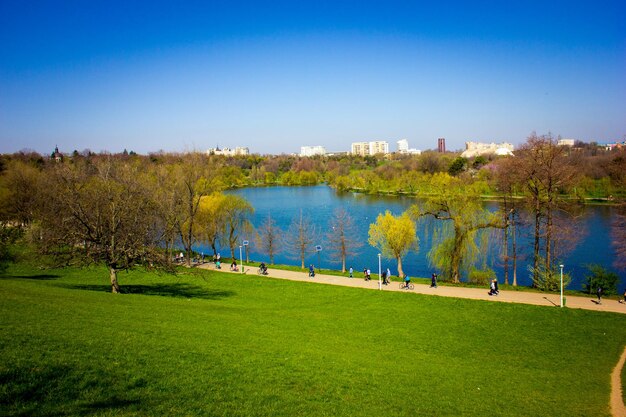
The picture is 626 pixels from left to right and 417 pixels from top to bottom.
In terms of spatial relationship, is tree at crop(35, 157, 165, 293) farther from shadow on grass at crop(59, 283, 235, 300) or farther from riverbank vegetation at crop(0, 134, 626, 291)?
shadow on grass at crop(59, 283, 235, 300)

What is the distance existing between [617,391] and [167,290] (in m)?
20.6

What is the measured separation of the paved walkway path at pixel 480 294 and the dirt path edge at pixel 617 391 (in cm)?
720

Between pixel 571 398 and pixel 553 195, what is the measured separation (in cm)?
2052

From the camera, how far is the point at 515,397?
37.3 ft

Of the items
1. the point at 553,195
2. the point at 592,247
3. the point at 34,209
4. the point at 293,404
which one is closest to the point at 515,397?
the point at 293,404

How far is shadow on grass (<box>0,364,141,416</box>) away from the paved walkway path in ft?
61.2

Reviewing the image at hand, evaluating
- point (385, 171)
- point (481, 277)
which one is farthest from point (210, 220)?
point (385, 171)

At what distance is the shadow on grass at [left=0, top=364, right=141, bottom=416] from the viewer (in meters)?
7.37

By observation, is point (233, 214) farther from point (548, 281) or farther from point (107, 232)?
point (548, 281)

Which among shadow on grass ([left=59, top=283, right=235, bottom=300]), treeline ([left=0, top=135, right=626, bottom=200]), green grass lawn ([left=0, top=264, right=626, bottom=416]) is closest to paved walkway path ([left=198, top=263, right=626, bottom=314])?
green grass lawn ([left=0, top=264, right=626, bottom=416])

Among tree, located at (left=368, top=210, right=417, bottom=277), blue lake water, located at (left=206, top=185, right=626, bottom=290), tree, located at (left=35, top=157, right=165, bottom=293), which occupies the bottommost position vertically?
blue lake water, located at (left=206, top=185, right=626, bottom=290)

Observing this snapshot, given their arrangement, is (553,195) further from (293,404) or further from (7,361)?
(7,361)

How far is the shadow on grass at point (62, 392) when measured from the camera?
24.2 ft

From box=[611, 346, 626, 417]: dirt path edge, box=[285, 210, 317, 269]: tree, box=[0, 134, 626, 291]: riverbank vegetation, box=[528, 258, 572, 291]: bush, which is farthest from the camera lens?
box=[285, 210, 317, 269]: tree
